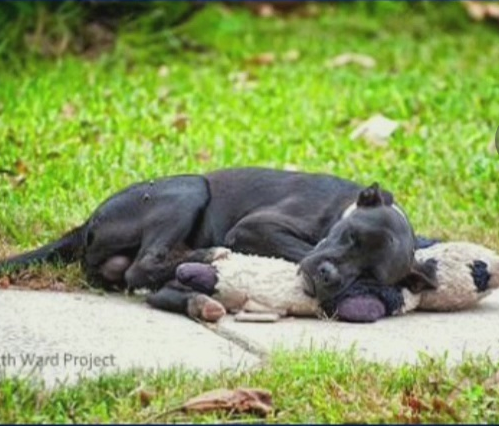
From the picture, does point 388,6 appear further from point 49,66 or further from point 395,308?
point 395,308

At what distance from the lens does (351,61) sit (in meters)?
12.2

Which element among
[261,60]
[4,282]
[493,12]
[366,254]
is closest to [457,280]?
[366,254]

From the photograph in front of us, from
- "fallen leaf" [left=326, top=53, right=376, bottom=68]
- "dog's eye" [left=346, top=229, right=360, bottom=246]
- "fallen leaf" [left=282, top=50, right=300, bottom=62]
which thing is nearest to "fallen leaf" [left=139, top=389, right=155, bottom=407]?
"dog's eye" [left=346, top=229, right=360, bottom=246]

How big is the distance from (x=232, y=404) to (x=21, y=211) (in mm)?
3057

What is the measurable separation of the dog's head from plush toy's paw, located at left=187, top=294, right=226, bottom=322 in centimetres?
40

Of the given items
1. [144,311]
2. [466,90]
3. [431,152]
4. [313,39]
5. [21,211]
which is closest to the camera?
[144,311]

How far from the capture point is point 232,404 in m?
4.70

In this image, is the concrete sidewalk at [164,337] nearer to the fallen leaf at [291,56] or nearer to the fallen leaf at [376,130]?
the fallen leaf at [376,130]

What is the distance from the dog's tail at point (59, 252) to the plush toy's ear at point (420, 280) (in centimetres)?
139

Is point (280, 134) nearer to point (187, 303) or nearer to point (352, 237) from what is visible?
point (352, 237)

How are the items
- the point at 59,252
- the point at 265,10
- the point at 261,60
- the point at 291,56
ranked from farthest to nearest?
the point at 265,10 < the point at 291,56 < the point at 261,60 < the point at 59,252

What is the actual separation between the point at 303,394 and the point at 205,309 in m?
1.05

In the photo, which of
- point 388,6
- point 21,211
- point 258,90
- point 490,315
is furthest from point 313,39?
point 490,315

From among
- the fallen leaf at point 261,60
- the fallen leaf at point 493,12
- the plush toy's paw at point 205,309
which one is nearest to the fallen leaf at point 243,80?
the fallen leaf at point 261,60
